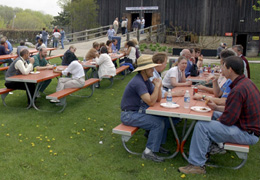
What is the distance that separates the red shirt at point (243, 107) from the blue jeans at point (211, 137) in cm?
7

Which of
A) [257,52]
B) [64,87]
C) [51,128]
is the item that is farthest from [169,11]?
[51,128]

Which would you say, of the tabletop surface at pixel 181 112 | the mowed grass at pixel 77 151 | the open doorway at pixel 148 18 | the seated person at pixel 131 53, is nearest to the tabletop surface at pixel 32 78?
the mowed grass at pixel 77 151

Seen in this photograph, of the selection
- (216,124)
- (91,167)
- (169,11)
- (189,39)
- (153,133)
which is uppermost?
(169,11)

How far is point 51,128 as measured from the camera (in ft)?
18.2

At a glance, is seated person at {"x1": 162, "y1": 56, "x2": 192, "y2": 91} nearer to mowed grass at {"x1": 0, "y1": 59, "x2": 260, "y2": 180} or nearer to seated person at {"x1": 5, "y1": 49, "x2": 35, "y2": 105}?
mowed grass at {"x1": 0, "y1": 59, "x2": 260, "y2": 180}

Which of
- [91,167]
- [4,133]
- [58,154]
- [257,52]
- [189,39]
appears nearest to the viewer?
[91,167]

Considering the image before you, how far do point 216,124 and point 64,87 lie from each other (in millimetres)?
4473

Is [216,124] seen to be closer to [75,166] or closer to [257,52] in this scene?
[75,166]

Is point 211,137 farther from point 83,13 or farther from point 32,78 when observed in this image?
point 83,13

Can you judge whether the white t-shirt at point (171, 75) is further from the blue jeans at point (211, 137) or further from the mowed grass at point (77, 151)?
the blue jeans at point (211, 137)

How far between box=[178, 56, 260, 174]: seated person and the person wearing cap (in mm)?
619

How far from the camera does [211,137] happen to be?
3.76 m

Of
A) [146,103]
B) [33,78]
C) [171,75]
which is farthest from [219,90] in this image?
[33,78]

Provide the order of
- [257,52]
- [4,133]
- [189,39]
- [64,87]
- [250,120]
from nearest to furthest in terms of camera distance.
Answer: [250,120] < [4,133] < [64,87] < [257,52] < [189,39]
